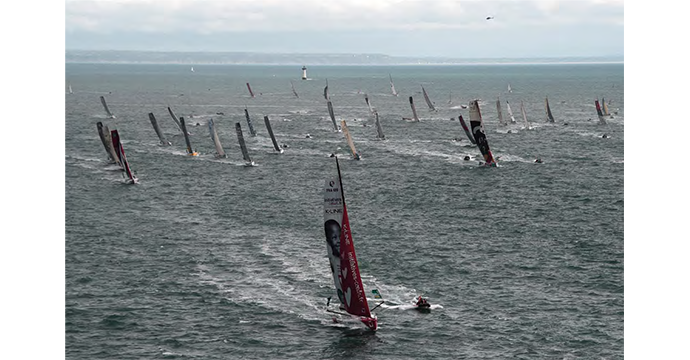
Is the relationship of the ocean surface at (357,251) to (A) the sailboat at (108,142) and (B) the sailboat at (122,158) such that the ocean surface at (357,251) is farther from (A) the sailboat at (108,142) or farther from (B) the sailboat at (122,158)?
(A) the sailboat at (108,142)

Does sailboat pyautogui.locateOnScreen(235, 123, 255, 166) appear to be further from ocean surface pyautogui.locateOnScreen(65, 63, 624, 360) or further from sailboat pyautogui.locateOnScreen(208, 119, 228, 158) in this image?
sailboat pyautogui.locateOnScreen(208, 119, 228, 158)

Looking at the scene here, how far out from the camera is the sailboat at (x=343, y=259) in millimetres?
48219

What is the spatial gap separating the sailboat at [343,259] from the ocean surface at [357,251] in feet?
4.51

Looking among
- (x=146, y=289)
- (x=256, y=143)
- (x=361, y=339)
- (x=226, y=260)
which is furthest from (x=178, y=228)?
(x=256, y=143)

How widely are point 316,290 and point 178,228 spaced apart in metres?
24.0

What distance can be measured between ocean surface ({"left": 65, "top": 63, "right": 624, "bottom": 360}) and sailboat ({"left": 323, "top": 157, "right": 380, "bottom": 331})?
1375mm

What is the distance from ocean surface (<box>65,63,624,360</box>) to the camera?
47.5m

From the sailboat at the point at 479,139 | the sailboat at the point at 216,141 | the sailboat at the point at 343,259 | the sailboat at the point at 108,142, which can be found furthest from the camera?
the sailboat at the point at 216,141

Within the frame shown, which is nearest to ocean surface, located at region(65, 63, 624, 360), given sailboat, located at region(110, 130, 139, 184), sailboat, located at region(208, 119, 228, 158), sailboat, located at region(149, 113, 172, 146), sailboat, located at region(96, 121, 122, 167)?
sailboat, located at region(110, 130, 139, 184)

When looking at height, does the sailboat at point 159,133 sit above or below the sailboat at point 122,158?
above

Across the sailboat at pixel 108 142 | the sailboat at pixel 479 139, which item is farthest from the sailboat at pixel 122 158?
the sailboat at pixel 479 139

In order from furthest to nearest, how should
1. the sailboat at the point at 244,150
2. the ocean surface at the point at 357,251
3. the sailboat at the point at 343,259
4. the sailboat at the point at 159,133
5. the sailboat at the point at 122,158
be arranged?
the sailboat at the point at 159,133, the sailboat at the point at 244,150, the sailboat at the point at 122,158, the sailboat at the point at 343,259, the ocean surface at the point at 357,251

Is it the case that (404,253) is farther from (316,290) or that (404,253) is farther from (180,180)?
(180,180)

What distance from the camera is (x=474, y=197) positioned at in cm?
8994
